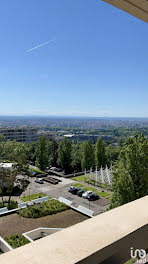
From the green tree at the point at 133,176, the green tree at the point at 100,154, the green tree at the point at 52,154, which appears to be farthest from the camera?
the green tree at the point at 52,154

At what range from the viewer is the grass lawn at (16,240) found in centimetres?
541

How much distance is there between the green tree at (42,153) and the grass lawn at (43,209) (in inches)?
410

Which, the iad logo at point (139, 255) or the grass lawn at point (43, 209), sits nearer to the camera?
the iad logo at point (139, 255)

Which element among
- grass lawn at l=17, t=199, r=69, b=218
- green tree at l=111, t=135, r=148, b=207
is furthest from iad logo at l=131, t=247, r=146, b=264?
grass lawn at l=17, t=199, r=69, b=218

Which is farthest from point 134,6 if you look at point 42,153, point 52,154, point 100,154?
point 52,154

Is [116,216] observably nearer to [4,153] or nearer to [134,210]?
[134,210]

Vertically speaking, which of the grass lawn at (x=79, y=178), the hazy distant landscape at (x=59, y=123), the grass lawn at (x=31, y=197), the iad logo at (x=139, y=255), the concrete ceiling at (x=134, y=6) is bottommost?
the grass lawn at (x=79, y=178)

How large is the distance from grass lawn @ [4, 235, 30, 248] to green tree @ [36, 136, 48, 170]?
1321cm

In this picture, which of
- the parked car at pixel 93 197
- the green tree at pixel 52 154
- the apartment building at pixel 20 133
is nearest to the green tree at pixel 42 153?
the green tree at pixel 52 154

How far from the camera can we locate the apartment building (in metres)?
42.9

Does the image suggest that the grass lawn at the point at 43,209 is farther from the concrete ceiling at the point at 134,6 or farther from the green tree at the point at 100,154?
the green tree at the point at 100,154

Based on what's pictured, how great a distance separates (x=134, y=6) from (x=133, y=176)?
617cm

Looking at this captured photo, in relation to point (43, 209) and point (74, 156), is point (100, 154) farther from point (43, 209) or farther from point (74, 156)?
point (43, 209)

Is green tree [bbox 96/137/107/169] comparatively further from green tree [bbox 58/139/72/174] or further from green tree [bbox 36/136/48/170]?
green tree [bbox 36/136/48/170]
